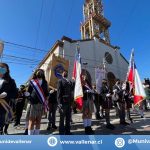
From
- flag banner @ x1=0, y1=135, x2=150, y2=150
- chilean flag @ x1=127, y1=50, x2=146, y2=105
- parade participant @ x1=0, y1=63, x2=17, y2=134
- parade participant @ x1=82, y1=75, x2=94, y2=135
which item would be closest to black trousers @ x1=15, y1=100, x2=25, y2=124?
parade participant @ x1=82, y1=75, x2=94, y2=135

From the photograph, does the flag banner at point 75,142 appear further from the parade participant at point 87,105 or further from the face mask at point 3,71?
the parade participant at point 87,105

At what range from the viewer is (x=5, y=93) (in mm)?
4578

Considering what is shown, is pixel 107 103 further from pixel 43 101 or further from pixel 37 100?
pixel 37 100

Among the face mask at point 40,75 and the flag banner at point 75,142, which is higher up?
the face mask at point 40,75

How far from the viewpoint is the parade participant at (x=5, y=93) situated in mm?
4513

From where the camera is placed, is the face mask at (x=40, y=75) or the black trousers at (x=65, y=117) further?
the black trousers at (x=65, y=117)

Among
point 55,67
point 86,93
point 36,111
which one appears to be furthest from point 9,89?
point 55,67

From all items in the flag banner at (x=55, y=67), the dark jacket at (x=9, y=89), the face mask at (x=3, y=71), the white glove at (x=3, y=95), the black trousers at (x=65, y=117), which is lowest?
the black trousers at (x=65, y=117)

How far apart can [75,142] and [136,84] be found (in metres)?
3.54

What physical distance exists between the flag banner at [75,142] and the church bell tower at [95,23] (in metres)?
26.7

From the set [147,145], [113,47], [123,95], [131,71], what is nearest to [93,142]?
[147,145]

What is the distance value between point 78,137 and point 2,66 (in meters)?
2.79

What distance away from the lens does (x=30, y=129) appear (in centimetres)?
507

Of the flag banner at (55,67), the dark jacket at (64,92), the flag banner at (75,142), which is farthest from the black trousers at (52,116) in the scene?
the flag banner at (55,67)
